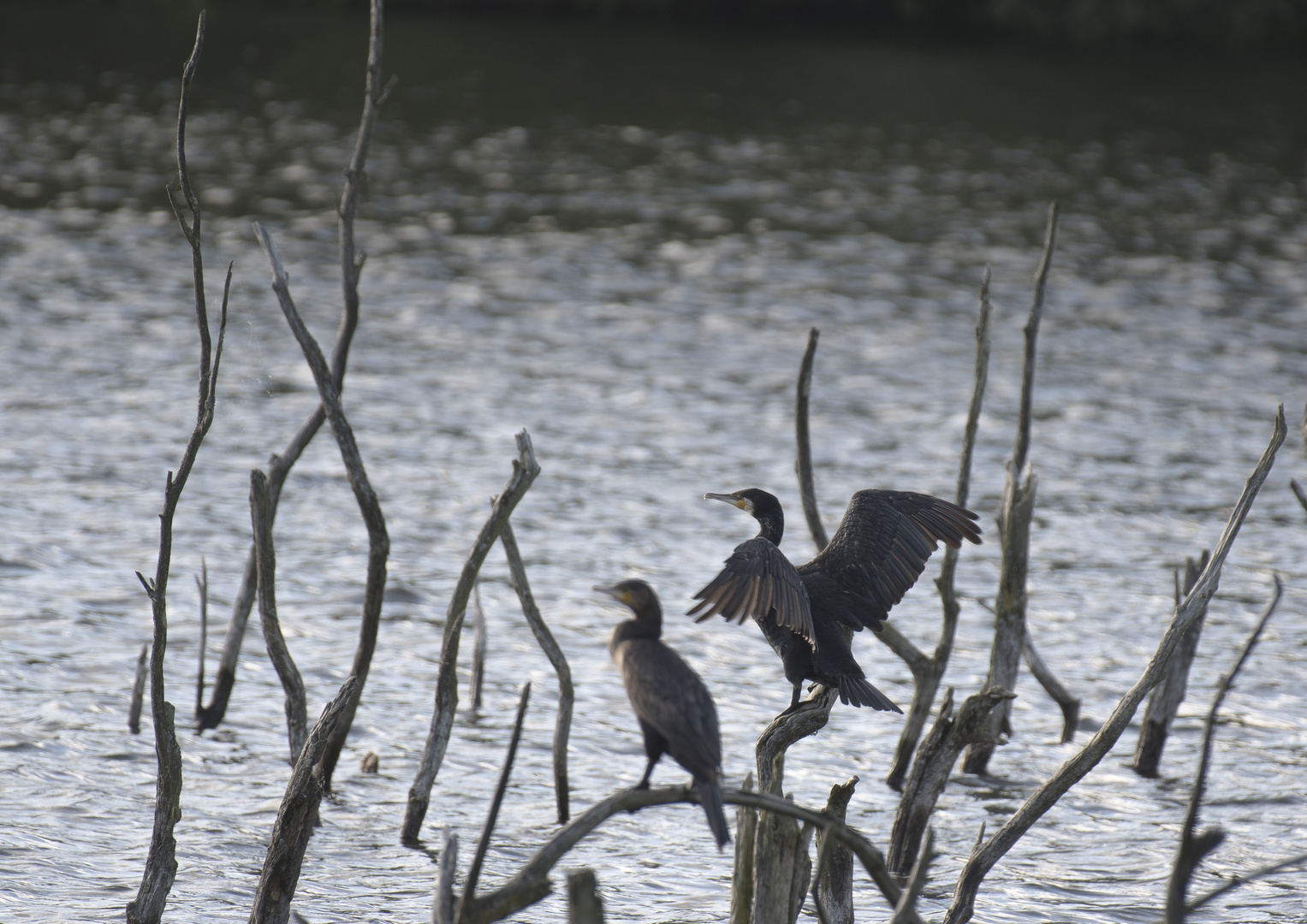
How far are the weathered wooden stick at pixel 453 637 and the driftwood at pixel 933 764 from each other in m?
2.19

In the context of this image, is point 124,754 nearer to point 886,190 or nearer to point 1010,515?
point 1010,515

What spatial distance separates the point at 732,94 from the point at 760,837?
30680 millimetres

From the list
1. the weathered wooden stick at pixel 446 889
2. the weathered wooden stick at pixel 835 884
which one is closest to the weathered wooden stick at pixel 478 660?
the weathered wooden stick at pixel 835 884

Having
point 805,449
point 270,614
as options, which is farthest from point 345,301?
point 805,449

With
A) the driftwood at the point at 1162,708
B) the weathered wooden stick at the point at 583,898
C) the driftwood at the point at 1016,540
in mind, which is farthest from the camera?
the driftwood at the point at 1162,708

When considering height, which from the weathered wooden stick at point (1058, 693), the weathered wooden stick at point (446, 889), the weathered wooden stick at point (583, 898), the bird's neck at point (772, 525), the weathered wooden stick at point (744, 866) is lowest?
the weathered wooden stick at point (1058, 693)

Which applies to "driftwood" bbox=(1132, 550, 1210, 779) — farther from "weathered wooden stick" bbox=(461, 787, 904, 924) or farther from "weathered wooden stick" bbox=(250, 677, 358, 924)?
"weathered wooden stick" bbox=(250, 677, 358, 924)

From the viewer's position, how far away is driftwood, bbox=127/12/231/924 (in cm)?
537

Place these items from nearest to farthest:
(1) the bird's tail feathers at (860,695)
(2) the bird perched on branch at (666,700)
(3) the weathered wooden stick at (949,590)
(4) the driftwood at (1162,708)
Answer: (2) the bird perched on branch at (666,700), (1) the bird's tail feathers at (860,695), (3) the weathered wooden stick at (949,590), (4) the driftwood at (1162,708)

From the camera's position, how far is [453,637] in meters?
6.74

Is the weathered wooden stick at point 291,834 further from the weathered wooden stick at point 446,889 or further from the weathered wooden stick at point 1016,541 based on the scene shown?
the weathered wooden stick at point 1016,541

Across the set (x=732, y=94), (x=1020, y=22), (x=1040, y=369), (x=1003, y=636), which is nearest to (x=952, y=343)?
(x=1040, y=369)

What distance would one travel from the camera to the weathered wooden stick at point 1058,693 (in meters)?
8.64

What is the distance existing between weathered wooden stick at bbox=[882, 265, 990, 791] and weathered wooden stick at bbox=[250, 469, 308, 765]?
3.22 metres
